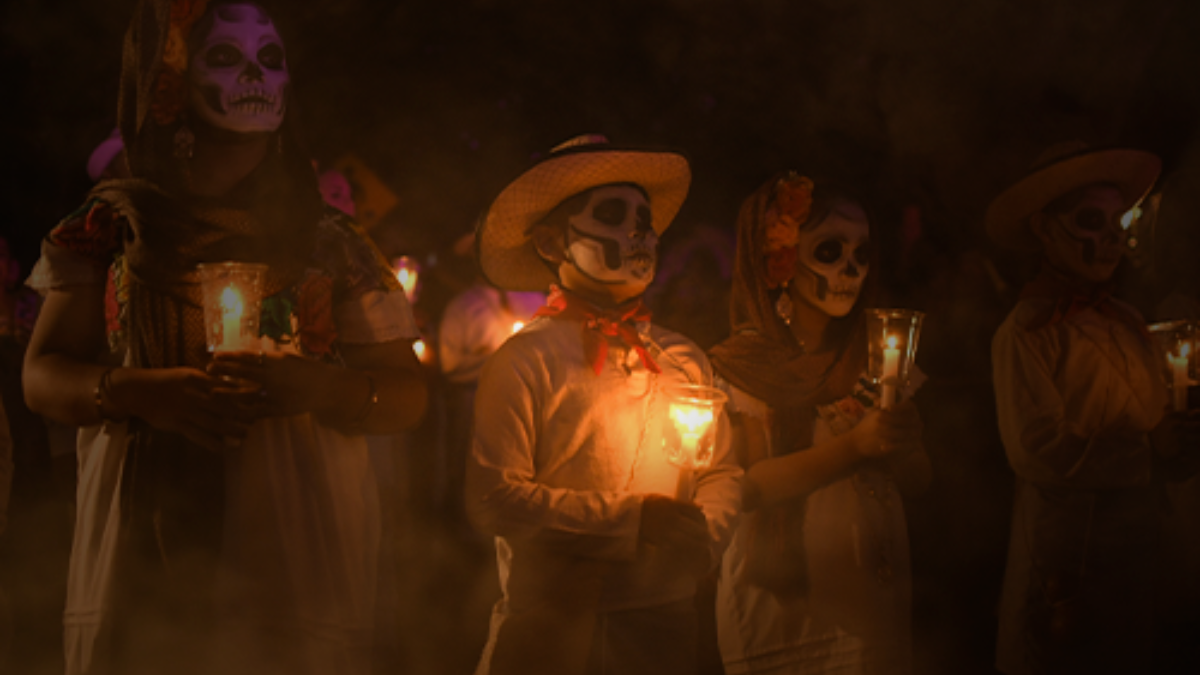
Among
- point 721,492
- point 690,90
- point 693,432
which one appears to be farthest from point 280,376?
point 690,90

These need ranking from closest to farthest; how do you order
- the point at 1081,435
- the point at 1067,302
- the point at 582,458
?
the point at 582,458, the point at 1081,435, the point at 1067,302

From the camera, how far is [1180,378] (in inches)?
128

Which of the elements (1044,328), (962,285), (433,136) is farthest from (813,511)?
(433,136)

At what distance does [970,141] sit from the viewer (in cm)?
418

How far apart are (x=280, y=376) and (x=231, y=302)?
199mm

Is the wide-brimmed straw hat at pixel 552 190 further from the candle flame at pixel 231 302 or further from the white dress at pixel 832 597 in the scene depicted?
the candle flame at pixel 231 302

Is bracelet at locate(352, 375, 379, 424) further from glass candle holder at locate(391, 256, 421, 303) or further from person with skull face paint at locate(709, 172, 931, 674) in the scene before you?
glass candle holder at locate(391, 256, 421, 303)

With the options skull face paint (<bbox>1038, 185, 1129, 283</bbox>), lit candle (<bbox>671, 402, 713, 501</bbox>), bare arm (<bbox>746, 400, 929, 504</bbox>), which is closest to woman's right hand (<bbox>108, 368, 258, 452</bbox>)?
lit candle (<bbox>671, 402, 713, 501</bbox>)

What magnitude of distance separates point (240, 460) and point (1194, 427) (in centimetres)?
323

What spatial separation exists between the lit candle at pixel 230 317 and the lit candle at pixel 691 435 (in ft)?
3.48

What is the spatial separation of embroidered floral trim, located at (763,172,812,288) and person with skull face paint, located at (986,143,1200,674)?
105 cm

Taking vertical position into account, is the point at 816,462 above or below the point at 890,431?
below

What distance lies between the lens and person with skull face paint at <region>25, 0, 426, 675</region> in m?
2.09

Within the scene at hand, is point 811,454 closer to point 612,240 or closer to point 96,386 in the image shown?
point 612,240
